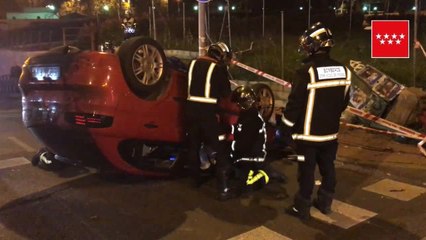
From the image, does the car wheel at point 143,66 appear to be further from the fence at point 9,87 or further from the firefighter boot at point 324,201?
the fence at point 9,87

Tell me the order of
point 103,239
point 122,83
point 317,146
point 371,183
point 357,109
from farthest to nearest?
point 357,109, point 371,183, point 122,83, point 317,146, point 103,239

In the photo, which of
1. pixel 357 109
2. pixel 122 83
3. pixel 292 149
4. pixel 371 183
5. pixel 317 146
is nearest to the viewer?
pixel 317 146

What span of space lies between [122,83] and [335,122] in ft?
6.96

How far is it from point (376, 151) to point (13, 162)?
202 inches

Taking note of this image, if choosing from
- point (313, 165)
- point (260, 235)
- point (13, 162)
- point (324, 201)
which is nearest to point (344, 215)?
point (324, 201)

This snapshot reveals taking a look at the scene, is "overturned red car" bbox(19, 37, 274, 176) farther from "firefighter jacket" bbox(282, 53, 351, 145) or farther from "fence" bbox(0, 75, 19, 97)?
"fence" bbox(0, 75, 19, 97)

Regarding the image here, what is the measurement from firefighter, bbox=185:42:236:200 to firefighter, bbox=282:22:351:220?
0.90m

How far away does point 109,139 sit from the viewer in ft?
17.5

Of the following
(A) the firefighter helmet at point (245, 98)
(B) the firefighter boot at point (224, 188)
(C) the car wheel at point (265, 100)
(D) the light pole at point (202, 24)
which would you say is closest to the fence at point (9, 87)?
(D) the light pole at point (202, 24)

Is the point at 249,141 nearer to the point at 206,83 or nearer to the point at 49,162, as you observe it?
the point at 206,83

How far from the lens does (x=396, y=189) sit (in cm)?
593

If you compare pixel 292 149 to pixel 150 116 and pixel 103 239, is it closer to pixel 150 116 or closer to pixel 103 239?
pixel 150 116

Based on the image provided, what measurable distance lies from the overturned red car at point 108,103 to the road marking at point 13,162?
158cm

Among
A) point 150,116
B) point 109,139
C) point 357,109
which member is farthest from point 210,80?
point 357,109
